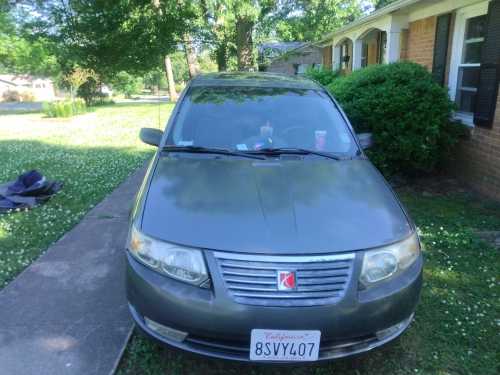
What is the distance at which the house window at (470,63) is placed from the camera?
630cm

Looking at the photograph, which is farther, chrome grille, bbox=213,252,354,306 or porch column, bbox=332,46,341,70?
porch column, bbox=332,46,341,70

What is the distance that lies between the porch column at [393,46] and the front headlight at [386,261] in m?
7.70

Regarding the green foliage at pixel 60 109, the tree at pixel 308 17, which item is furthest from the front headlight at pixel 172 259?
the tree at pixel 308 17

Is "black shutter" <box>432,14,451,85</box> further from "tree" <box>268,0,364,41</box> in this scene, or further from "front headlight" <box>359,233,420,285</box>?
"tree" <box>268,0,364,41</box>

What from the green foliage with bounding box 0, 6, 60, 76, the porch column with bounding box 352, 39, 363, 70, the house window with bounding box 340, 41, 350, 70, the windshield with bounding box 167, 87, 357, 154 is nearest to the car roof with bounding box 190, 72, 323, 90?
the windshield with bounding box 167, 87, 357, 154

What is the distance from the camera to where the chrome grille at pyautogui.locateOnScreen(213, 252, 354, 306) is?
6.72ft

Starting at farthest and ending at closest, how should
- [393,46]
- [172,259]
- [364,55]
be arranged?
[364,55] < [393,46] < [172,259]

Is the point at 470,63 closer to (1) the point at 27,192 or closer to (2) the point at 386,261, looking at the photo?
(2) the point at 386,261

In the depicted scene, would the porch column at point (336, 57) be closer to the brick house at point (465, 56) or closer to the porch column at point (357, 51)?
the porch column at point (357, 51)

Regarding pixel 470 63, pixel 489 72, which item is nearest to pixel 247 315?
pixel 489 72

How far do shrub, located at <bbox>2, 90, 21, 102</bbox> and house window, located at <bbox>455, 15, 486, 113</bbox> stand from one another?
147 feet

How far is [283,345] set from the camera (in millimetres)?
2049

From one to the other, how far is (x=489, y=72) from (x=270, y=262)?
16.8ft

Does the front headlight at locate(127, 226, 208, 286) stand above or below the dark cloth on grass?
above
